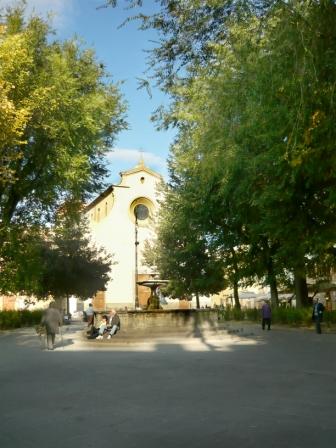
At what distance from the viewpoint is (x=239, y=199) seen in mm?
22438

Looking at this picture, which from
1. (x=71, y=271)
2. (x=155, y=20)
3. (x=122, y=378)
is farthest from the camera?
(x=71, y=271)

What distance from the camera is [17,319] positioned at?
3525 centimetres

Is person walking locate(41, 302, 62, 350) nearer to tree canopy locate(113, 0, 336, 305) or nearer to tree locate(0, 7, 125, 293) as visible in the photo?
tree locate(0, 7, 125, 293)

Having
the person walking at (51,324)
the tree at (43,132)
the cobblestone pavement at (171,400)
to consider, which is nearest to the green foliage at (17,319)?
the tree at (43,132)

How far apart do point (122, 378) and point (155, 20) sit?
640cm

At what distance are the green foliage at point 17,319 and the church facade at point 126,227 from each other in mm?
12952

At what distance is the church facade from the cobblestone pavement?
38.4 metres

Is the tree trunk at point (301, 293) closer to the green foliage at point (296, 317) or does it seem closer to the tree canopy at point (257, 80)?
the green foliage at point (296, 317)

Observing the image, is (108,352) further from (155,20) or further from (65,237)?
(65,237)

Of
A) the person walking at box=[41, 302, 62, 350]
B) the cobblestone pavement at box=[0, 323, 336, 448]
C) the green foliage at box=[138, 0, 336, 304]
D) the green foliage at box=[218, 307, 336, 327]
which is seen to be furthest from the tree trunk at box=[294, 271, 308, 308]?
the person walking at box=[41, 302, 62, 350]

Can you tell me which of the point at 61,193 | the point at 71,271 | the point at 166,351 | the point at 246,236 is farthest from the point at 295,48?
the point at 71,271

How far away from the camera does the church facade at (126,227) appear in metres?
53.0

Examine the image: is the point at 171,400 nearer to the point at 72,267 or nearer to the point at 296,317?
the point at 296,317

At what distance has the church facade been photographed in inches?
2085
